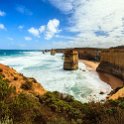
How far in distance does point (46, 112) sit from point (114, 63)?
31.3 m

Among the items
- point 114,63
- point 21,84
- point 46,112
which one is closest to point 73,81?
point 114,63

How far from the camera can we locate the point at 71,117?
8.95 metres

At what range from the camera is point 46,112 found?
891cm

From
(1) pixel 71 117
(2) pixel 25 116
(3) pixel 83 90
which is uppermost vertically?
(2) pixel 25 116

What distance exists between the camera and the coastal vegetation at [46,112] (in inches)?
272

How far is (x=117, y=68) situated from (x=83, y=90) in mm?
14640

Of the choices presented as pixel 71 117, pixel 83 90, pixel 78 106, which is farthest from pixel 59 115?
pixel 83 90

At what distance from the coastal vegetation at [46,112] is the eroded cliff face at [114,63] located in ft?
79.7

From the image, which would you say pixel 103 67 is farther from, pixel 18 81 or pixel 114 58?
pixel 18 81

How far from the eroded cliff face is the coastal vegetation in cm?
2430

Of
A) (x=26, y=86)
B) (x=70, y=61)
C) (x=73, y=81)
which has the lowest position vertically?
→ (x=73, y=81)

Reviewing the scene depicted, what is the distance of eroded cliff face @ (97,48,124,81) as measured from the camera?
3458cm

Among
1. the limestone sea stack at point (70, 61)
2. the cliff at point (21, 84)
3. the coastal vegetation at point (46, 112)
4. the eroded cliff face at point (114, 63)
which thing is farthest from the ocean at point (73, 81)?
the coastal vegetation at point (46, 112)

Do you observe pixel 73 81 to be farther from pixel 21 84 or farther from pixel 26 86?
pixel 26 86
